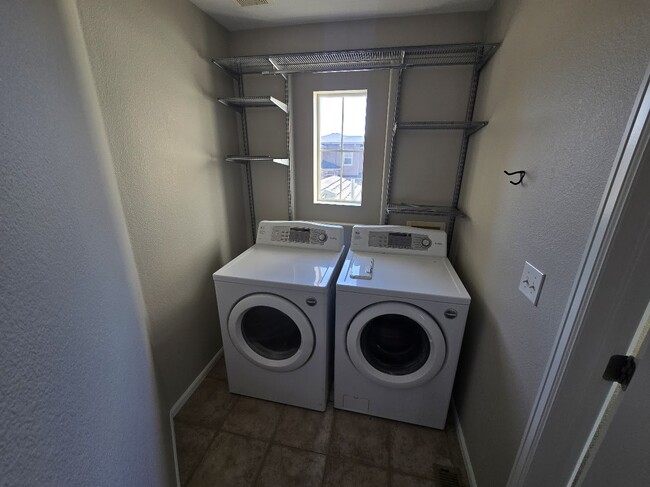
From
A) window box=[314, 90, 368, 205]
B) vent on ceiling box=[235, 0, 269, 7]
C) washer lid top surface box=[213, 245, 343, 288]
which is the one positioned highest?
vent on ceiling box=[235, 0, 269, 7]

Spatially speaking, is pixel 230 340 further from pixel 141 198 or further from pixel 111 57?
pixel 111 57

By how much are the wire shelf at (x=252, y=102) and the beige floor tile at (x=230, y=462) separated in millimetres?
2026

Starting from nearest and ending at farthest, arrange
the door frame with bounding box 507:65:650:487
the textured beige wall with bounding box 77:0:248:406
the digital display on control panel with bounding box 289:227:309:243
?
1. the door frame with bounding box 507:65:650:487
2. the textured beige wall with bounding box 77:0:248:406
3. the digital display on control panel with bounding box 289:227:309:243

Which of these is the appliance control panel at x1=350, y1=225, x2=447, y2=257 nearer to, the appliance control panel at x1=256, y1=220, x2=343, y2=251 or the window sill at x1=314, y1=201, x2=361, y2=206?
the appliance control panel at x1=256, y1=220, x2=343, y2=251

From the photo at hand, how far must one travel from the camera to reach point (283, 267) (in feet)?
5.32

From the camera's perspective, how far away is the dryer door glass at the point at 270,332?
164 centimetres

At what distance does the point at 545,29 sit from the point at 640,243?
0.84 meters

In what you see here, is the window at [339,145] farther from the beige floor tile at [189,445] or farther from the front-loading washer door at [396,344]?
the beige floor tile at [189,445]

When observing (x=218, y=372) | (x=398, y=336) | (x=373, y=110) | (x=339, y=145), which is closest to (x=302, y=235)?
(x=339, y=145)

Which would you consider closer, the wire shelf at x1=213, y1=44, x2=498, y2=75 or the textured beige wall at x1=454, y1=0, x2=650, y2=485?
the textured beige wall at x1=454, y1=0, x2=650, y2=485

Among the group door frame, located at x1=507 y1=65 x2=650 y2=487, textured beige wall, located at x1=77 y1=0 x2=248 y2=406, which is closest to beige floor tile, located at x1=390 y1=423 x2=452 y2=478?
door frame, located at x1=507 y1=65 x2=650 y2=487

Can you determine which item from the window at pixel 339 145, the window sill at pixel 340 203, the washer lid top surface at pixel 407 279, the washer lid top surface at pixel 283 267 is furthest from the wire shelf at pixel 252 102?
the washer lid top surface at pixel 407 279

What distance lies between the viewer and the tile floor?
1.32 metres

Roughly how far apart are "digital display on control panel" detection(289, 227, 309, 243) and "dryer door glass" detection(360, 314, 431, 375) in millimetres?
765
